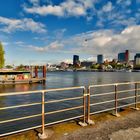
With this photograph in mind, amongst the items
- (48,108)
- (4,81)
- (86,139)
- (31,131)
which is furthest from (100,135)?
(4,81)

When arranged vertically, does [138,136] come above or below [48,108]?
above

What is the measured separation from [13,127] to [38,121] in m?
1.99

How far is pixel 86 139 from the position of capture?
5410 millimetres

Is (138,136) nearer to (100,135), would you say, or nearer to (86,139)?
(100,135)

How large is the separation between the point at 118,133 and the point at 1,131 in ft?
32.7

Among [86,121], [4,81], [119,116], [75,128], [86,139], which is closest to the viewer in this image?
[86,139]

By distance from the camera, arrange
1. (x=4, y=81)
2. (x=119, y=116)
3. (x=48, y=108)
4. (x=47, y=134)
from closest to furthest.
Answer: (x=47, y=134)
(x=119, y=116)
(x=48, y=108)
(x=4, y=81)

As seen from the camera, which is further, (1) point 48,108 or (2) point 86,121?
(1) point 48,108

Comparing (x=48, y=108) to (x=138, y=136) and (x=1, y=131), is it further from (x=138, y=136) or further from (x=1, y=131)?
(x=138, y=136)

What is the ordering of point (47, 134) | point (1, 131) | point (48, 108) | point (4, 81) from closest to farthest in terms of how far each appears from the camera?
point (47, 134)
point (1, 131)
point (48, 108)
point (4, 81)

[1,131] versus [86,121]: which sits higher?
[86,121]

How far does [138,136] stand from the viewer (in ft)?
18.5

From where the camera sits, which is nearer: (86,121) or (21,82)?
(86,121)

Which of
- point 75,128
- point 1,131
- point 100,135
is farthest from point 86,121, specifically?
point 1,131
